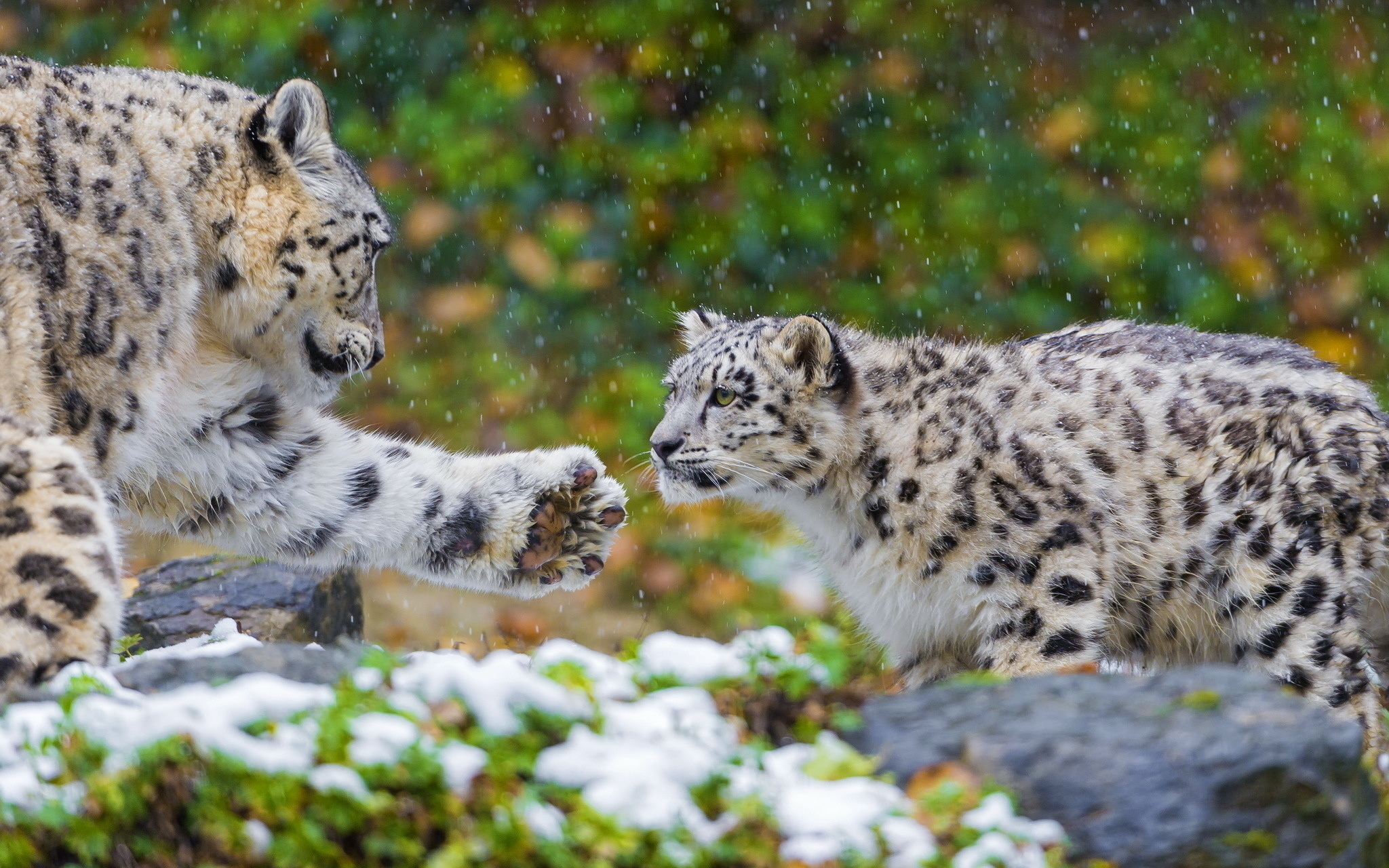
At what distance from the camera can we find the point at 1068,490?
18.6 ft

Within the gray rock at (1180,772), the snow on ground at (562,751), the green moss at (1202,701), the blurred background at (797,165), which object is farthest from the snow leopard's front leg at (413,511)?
the blurred background at (797,165)

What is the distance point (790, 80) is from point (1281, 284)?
401cm

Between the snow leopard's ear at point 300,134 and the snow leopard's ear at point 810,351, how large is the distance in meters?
1.76

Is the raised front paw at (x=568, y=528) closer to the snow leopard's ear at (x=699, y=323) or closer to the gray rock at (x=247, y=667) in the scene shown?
the snow leopard's ear at (x=699, y=323)

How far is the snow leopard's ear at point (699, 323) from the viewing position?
22.6ft

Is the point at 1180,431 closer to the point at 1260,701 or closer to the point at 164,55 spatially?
the point at 1260,701

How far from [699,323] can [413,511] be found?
56.1 inches

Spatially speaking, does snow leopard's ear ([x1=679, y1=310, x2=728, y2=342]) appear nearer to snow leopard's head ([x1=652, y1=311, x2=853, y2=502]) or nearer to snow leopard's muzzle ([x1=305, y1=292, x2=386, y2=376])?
snow leopard's head ([x1=652, y1=311, x2=853, y2=502])

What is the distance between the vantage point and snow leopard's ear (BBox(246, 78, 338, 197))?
596 cm

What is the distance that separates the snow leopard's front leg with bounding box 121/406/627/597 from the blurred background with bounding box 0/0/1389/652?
5.59 meters

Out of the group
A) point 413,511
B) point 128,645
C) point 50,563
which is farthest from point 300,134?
point 50,563

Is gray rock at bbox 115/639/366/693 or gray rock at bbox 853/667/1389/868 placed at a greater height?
gray rock at bbox 115/639/366/693

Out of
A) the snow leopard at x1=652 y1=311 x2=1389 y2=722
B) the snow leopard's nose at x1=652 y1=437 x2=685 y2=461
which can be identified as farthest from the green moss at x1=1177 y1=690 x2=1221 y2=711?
the snow leopard's nose at x1=652 y1=437 x2=685 y2=461

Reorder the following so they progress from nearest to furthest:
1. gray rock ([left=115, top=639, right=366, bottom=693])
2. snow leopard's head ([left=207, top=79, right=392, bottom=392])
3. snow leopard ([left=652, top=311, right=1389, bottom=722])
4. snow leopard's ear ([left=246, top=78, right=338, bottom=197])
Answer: gray rock ([left=115, top=639, right=366, bottom=693]), snow leopard ([left=652, top=311, right=1389, bottom=722]), snow leopard's head ([left=207, top=79, right=392, bottom=392]), snow leopard's ear ([left=246, top=78, right=338, bottom=197])
